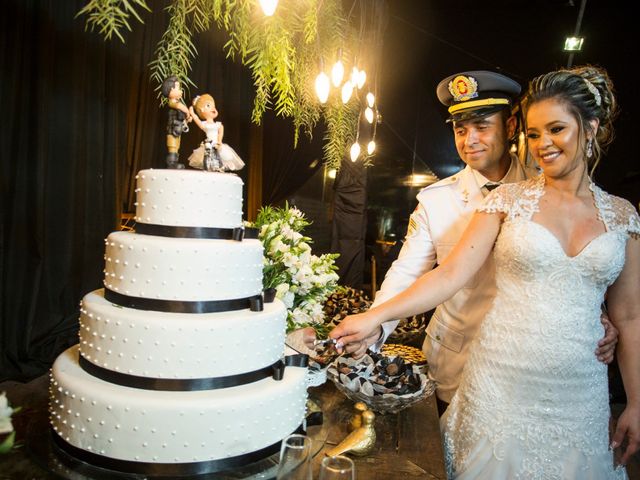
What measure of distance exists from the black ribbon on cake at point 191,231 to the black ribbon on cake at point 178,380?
16.6 inches

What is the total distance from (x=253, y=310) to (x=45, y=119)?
342cm

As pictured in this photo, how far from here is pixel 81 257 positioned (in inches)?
175

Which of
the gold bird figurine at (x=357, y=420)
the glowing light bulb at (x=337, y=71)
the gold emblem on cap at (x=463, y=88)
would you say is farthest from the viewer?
the glowing light bulb at (x=337, y=71)

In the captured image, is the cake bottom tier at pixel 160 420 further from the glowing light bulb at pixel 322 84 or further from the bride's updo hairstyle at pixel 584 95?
the glowing light bulb at pixel 322 84

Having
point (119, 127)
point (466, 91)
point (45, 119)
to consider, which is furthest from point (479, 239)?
point (119, 127)

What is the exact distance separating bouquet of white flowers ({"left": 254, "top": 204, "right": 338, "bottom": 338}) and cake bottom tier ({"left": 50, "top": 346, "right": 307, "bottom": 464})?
68 cm

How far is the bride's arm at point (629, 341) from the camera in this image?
1632 millimetres

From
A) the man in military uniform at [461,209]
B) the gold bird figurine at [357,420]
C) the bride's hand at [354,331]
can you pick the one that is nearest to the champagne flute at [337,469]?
the gold bird figurine at [357,420]

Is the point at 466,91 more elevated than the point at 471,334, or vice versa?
the point at 466,91

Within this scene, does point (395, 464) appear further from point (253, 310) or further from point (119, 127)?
point (119, 127)

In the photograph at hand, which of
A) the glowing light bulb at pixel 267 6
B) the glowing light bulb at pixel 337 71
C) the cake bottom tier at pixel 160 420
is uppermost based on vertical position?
the glowing light bulb at pixel 337 71

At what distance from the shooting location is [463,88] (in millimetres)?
2123

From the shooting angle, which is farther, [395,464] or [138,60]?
[138,60]

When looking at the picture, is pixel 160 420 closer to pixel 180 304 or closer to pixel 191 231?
pixel 180 304
